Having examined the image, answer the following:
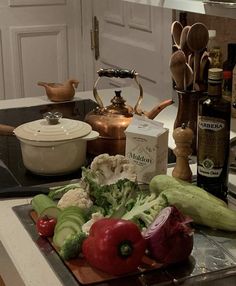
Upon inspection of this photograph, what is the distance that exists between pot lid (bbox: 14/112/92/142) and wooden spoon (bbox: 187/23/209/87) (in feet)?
1.17

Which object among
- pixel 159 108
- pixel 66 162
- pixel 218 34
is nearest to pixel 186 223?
pixel 66 162

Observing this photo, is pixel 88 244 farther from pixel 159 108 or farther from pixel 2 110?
pixel 2 110

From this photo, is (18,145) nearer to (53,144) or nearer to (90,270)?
(53,144)

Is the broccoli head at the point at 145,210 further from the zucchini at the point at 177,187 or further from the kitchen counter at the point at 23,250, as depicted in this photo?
the kitchen counter at the point at 23,250

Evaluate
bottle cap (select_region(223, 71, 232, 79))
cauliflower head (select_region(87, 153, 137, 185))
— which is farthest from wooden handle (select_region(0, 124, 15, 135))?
bottle cap (select_region(223, 71, 232, 79))

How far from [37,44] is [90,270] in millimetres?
2465

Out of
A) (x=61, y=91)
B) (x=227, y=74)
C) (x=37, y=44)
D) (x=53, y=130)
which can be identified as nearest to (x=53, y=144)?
(x=53, y=130)

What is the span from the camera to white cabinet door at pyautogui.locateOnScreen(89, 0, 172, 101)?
269 centimetres

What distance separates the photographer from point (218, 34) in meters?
2.33

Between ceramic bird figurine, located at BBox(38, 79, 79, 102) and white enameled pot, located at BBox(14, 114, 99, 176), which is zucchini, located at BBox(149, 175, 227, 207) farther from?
ceramic bird figurine, located at BBox(38, 79, 79, 102)

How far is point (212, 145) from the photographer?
1418 mm

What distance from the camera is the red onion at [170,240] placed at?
1.14 m

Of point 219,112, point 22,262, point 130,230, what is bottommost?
point 22,262

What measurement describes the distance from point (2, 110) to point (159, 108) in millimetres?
774
